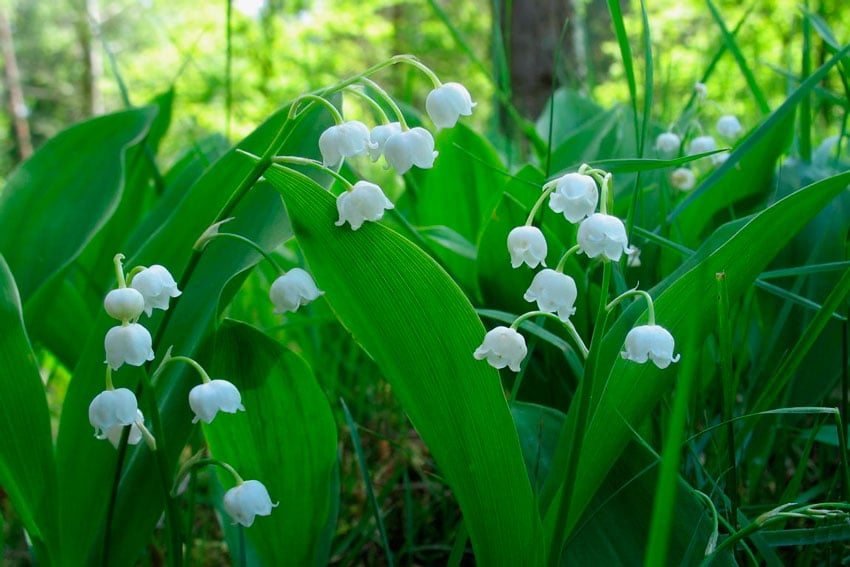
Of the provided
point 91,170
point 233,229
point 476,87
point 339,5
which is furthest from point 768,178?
point 476,87

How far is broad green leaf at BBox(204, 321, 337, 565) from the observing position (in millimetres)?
965

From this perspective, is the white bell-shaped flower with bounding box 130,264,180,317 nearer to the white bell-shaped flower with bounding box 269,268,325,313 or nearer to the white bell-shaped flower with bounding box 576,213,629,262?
the white bell-shaped flower with bounding box 269,268,325,313

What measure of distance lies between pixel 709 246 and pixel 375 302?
0.39 meters

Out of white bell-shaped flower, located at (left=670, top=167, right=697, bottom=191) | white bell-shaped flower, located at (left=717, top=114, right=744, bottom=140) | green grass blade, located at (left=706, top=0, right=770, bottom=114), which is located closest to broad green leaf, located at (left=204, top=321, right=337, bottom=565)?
green grass blade, located at (left=706, top=0, right=770, bottom=114)

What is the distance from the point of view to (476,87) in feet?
38.7

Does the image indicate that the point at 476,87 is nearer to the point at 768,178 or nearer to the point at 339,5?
the point at 339,5

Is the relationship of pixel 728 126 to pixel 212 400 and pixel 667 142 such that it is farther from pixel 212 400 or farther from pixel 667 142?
pixel 212 400

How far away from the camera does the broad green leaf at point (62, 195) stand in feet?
4.66

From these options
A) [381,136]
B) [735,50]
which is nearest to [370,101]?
[381,136]

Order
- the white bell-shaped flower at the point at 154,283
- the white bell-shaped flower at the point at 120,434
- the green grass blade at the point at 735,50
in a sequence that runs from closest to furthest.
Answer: the white bell-shaped flower at the point at 154,283 → the white bell-shaped flower at the point at 120,434 → the green grass blade at the point at 735,50

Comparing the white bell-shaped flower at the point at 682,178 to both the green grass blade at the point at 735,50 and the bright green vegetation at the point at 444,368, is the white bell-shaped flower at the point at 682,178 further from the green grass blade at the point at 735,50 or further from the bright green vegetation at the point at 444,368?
the green grass blade at the point at 735,50

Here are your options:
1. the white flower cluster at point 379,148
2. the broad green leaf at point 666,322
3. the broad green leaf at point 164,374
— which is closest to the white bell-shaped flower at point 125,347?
the broad green leaf at point 164,374

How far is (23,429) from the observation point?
0.97m

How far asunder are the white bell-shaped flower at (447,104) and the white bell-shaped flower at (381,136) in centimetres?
4
